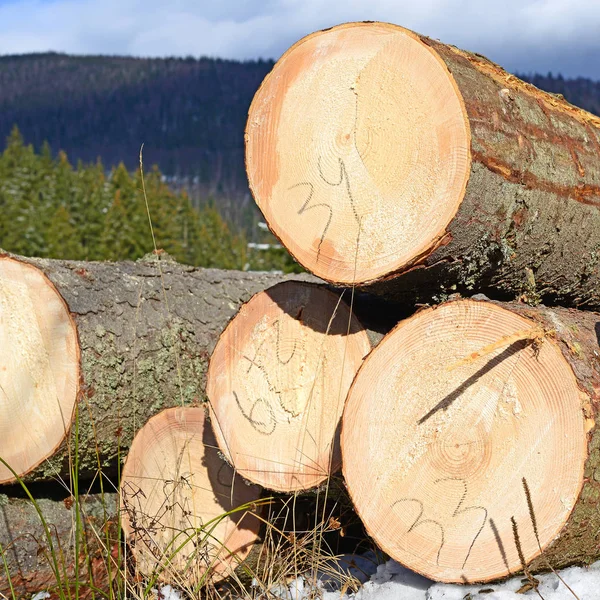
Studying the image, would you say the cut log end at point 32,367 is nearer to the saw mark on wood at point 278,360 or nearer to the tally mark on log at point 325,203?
the saw mark on wood at point 278,360

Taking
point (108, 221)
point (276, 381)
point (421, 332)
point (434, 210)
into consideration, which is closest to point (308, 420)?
point (276, 381)

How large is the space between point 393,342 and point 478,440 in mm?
460

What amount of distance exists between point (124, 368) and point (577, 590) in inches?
90.2

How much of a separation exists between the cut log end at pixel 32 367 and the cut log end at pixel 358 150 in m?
1.28

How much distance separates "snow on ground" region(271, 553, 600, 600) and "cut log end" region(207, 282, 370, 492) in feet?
1.47

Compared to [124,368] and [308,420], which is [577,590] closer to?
[308,420]

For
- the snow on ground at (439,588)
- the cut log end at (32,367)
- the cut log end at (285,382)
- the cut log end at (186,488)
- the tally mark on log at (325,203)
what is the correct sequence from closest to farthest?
the snow on ground at (439,588) < the tally mark on log at (325,203) < the cut log end at (285,382) < the cut log end at (186,488) < the cut log end at (32,367)

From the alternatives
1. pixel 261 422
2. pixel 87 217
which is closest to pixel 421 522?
pixel 261 422

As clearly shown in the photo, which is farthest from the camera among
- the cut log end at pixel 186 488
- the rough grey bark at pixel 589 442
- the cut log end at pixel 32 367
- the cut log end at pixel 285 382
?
the cut log end at pixel 32 367

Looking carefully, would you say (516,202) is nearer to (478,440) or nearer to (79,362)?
(478,440)

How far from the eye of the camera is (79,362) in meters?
3.44

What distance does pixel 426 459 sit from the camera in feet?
8.41

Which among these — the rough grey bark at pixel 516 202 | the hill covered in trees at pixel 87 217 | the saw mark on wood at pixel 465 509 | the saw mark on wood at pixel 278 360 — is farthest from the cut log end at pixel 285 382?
the hill covered in trees at pixel 87 217

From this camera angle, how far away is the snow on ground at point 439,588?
241 centimetres
